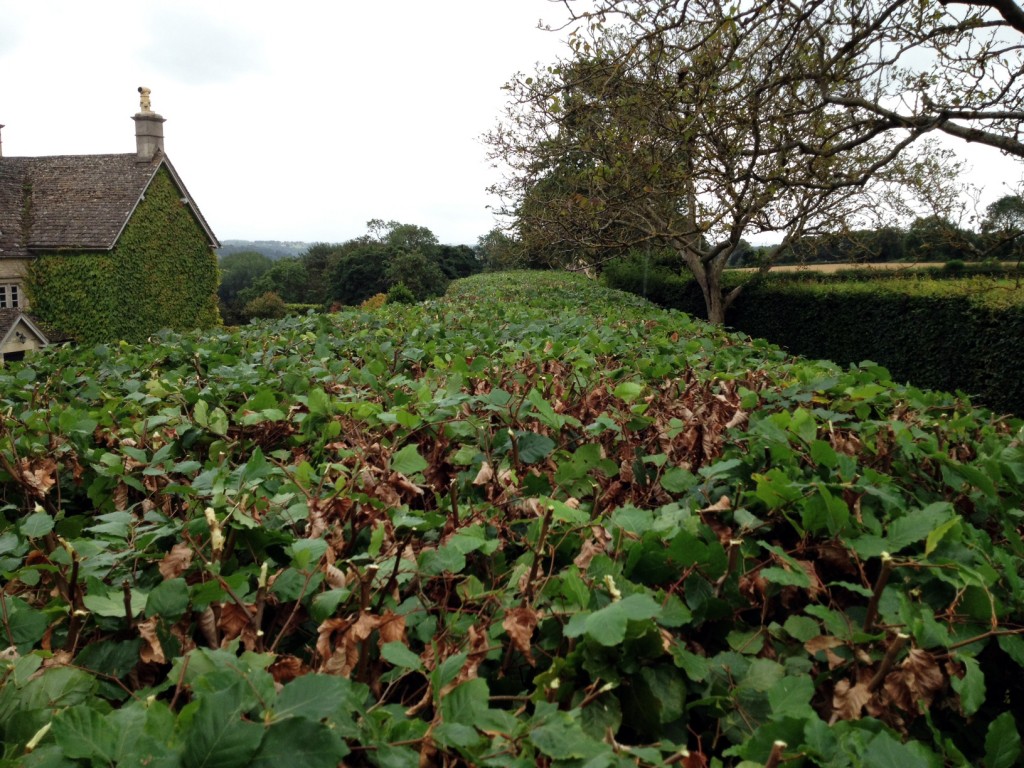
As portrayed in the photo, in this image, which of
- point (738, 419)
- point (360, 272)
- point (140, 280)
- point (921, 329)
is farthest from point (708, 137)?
point (360, 272)

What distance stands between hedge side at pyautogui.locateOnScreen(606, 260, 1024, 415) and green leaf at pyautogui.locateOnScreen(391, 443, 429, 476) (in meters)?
11.3

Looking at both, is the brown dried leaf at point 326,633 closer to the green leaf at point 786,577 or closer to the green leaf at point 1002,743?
the green leaf at point 786,577

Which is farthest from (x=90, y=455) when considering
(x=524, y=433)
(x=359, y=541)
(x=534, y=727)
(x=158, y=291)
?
(x=158, y=291)

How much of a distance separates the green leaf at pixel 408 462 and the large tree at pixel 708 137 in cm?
813

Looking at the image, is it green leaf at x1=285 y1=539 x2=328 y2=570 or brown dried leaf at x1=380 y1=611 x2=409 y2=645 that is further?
green leaf at x1=285 y1=539 x2=328 y2=570

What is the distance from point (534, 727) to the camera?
101 centimetres

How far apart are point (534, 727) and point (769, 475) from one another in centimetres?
102

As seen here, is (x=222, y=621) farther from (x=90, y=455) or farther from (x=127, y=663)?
(x=90, y=455)

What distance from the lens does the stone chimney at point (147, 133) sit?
1298 inches

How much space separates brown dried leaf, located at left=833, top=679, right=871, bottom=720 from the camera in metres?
1.15

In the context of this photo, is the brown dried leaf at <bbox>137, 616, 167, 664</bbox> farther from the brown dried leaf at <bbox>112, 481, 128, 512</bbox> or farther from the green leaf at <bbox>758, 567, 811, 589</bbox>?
the green leaf at <bbox>758, 567, 811, 589</bbox>

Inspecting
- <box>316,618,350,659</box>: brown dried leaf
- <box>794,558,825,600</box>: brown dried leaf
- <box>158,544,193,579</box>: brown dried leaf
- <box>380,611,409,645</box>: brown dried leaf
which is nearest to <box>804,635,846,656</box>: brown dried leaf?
<box>794,558,825,600</box>: brown dried leaf

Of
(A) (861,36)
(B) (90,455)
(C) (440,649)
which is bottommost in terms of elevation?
(C) (440,649)

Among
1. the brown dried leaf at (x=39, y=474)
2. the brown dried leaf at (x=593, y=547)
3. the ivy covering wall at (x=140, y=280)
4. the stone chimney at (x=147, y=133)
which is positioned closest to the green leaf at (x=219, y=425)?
the brown dried leaf at (x=39, y=474)
